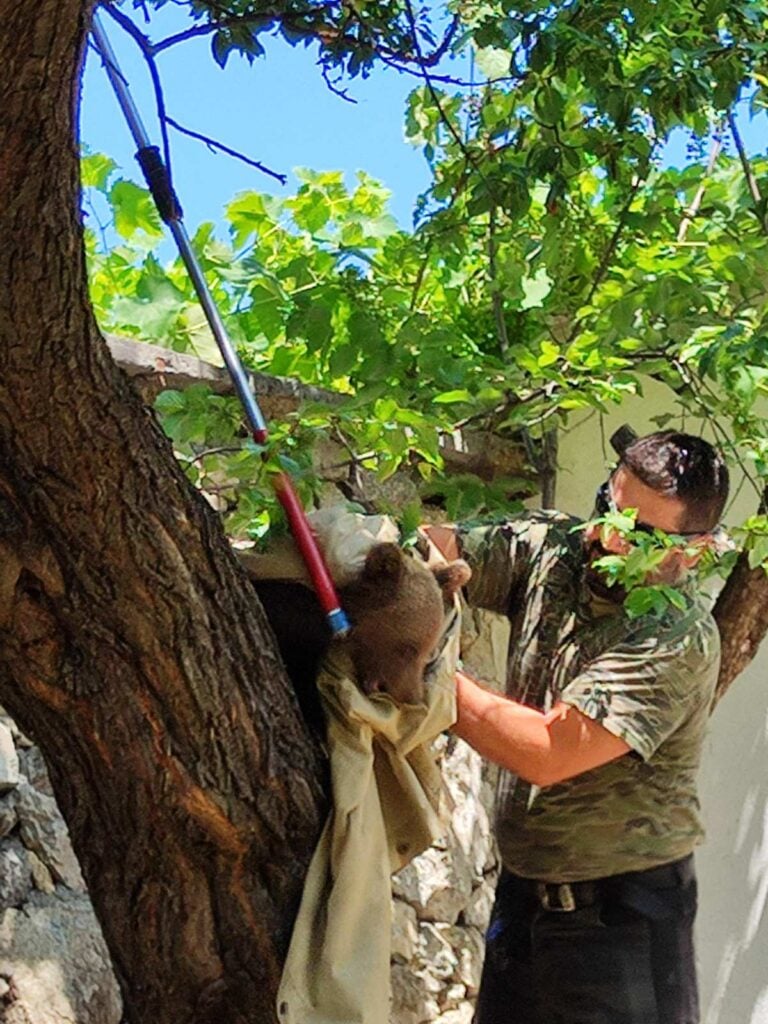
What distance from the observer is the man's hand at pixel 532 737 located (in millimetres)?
2330

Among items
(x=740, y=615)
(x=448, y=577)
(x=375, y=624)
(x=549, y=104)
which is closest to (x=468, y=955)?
(x=740, y=615)

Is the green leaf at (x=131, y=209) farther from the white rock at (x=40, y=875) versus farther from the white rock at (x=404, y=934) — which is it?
the white rock at (x=404, y=934)

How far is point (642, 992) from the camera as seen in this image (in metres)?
2.64

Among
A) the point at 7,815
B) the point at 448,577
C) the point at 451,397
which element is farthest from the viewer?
the point at 7,815

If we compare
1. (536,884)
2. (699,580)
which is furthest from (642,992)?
(699,580)

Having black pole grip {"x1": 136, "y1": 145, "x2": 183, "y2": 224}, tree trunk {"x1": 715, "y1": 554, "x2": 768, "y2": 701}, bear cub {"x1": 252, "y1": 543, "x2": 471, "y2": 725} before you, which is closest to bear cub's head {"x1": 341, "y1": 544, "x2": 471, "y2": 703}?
bear cub {"x1": 252, "y1": 543, "x2": 471, "y2": 725}

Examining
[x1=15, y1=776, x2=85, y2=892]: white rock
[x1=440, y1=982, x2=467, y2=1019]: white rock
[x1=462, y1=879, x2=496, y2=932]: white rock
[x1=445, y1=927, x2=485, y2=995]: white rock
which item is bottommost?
[x1=440, y1=982, x2=467, y2=1019]: white rock

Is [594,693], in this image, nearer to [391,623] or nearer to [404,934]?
[391,623]

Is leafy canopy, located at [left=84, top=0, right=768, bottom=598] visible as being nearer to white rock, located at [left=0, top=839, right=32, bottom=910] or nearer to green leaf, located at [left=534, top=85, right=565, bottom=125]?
green leaf, located at [left=534, top=85, right=565, bottom=125]

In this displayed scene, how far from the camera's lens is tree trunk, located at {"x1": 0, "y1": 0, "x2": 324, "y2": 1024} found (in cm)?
156

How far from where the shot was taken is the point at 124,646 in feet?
5.56

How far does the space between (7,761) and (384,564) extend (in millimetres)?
A: 1278

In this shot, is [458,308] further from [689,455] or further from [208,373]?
[689,455]

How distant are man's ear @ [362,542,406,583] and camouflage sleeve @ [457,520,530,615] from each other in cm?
77
